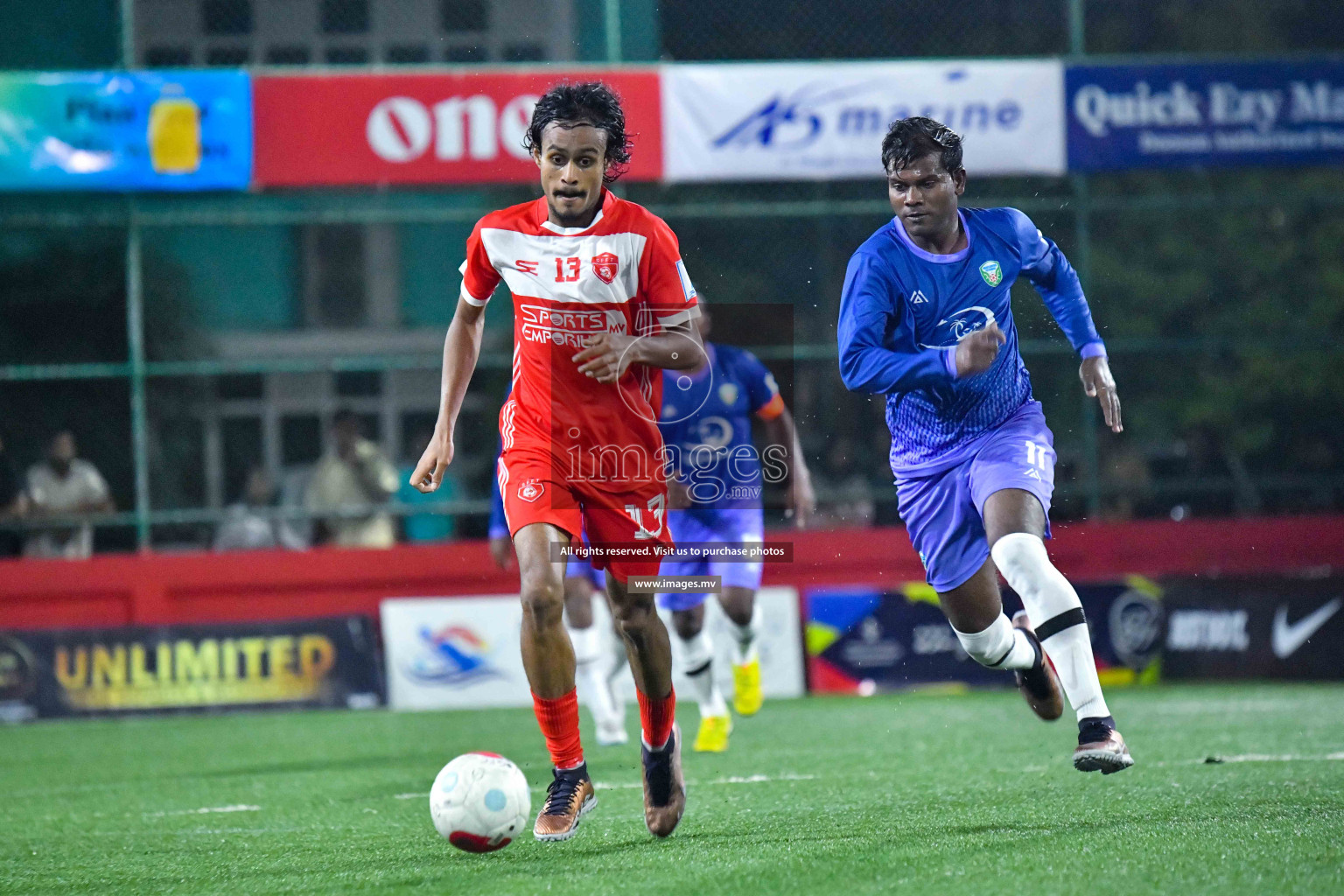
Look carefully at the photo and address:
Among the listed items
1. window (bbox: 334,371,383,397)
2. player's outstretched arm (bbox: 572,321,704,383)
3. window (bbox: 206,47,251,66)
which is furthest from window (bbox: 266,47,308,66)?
player's outstretched arm (bbox: 572,321,704,383)

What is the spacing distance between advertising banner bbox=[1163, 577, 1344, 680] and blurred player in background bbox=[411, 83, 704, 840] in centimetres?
802

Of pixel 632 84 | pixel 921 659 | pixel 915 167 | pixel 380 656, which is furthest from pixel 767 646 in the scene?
pixel 915 167

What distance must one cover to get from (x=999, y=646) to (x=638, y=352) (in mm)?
1956

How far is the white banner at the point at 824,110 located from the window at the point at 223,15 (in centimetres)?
822

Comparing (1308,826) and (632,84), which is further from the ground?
(632,84)

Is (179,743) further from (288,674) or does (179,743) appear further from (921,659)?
(921,659)

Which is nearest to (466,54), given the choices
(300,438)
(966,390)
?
(300,438)

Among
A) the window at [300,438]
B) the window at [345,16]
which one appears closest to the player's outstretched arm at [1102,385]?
the window at [345,16]

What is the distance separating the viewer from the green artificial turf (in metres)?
4.21

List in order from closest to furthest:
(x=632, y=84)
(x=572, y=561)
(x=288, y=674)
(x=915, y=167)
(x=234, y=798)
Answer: (x=915, y=167) < (x=234, y=798) < (x=572, y=561) < (x=288, y=674) < (x=632, y=84)

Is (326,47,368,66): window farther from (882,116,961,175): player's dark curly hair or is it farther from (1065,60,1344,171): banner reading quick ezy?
(882,116,961,175): player's dark curly hair

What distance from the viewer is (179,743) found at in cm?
971

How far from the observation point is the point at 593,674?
8.72 m

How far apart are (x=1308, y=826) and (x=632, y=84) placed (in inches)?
374
